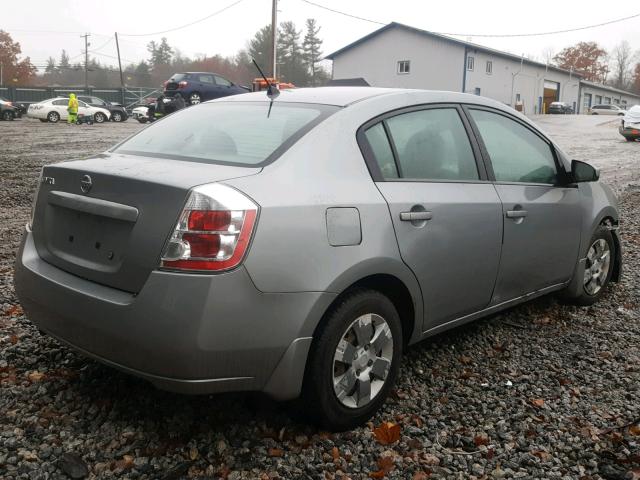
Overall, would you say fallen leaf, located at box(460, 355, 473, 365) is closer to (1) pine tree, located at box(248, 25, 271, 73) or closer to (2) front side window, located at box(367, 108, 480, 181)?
(2) front side window, located at box(367, 108, 480, 181)

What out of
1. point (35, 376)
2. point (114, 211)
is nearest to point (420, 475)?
point (114, 211)

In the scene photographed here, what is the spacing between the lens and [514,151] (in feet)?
13.5

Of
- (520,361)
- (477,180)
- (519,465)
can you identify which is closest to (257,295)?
(519,465)

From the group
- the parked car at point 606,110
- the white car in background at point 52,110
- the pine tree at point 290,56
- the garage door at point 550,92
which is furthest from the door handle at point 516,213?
the pine tree at point 290,56

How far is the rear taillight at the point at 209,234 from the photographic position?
7.97 ft

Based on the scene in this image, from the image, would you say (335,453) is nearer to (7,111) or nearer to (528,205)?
(528,205)

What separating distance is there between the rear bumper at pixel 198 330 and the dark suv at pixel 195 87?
81.3 ft

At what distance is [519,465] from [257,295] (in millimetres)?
1433

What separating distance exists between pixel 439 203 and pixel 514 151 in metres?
1.13

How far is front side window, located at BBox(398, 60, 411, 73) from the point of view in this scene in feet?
177

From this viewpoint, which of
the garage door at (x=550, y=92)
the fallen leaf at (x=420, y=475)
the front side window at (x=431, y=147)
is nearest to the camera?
the fallen leaf at (x=420, y=475)

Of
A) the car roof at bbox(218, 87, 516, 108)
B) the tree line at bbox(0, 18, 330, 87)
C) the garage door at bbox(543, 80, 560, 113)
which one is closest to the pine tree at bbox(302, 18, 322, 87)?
the tree line at bbox(0, 18, 330, 87)

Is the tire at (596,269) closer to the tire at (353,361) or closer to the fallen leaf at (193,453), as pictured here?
the tire at (353,361)

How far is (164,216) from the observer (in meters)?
2.49
